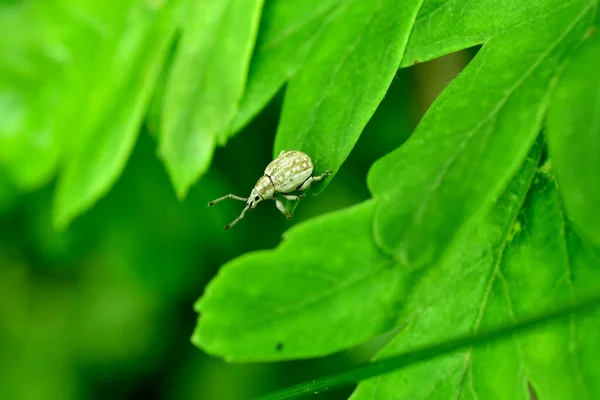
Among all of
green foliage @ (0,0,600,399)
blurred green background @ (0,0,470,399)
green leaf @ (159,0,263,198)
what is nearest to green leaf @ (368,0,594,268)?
green foliage @ (0,0,600,399)

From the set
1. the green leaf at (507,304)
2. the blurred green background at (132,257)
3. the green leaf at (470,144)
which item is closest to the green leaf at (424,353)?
the green leaf at (507,304)

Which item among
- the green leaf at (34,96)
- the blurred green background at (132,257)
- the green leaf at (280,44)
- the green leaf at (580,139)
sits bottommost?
the blurred green background at (132,257)

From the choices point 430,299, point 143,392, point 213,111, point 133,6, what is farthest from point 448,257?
point 143,392

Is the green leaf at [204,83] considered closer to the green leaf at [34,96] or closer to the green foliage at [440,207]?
the green foliage at [440,207]

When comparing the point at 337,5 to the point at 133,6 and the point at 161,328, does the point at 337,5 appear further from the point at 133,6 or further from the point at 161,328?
the point at 161,328

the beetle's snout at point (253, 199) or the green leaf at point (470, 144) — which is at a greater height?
the green leaf at point (470, 144)

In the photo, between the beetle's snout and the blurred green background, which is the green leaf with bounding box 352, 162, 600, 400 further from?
the blurred green background
